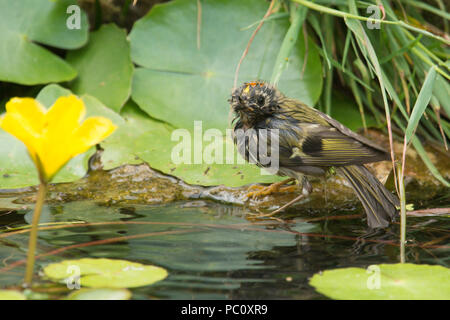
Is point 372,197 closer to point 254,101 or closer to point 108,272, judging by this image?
point 254,101

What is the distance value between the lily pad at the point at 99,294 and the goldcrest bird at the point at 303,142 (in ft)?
4.98

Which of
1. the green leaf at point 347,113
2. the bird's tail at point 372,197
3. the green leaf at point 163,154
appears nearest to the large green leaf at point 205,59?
the green leaf at point 163,154

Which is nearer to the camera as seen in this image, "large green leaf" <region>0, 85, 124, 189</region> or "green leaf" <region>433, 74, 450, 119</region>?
"large green leaf" <region>0, 85, 124, 189</region>

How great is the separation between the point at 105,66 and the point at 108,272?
2595 millimetres

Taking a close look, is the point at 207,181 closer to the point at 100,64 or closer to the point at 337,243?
the point at 337,243

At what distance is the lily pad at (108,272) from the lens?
210 centimetres

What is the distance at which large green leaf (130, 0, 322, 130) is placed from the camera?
4.13 m

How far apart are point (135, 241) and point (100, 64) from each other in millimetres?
2214

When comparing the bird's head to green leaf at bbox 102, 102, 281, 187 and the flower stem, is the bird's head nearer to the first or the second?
green leaf at bbox 102, 102, 281, 187

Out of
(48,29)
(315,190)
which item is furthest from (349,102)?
(48,29)

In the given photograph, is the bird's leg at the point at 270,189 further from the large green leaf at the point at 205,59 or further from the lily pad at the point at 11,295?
the lily pad at the point at 11,295

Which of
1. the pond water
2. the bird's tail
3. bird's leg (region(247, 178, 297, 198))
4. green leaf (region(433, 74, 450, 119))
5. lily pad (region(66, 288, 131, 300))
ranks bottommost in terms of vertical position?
lily pad (region(66, 288, 131, 300))

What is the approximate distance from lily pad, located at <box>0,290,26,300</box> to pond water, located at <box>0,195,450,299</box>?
12cm

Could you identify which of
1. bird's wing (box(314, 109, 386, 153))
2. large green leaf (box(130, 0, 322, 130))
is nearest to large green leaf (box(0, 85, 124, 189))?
large green leaf (box(130, 0, 322, 130))
